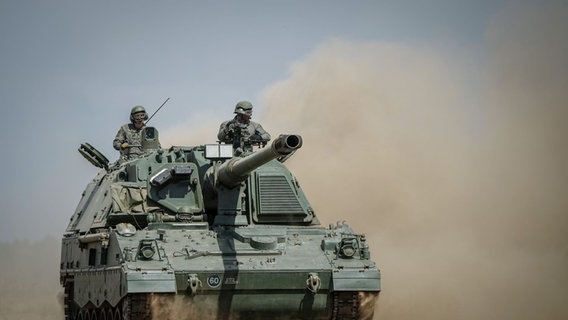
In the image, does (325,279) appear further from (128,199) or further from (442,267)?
(442,267)

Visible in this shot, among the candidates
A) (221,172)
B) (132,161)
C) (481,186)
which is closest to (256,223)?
(221,172)

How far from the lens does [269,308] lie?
1006 inches

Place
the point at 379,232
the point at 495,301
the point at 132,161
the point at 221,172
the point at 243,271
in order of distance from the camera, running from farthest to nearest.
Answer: the point at 379,232 → the point at 495,301 → the point at 132,161 → the point at 221,172 → the point at 243,271

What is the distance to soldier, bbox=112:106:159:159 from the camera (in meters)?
31.7

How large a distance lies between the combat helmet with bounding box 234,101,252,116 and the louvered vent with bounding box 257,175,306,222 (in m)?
2.08

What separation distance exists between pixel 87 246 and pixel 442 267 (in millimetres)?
8742

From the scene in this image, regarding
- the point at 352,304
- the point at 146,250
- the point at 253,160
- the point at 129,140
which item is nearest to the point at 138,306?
the point at 146,250

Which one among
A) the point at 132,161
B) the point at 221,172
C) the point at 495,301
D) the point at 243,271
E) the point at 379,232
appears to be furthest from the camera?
the point at 379,232

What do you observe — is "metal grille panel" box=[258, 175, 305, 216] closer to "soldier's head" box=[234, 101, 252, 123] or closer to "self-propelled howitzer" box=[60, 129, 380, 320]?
"self-propelled howitzer" box=[60, 129, 380, 320]

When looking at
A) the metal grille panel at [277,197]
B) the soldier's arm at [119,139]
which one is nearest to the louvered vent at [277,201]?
the metal grille panel at [277,197]

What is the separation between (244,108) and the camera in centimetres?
2988

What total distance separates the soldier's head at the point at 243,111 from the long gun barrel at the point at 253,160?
265 cm

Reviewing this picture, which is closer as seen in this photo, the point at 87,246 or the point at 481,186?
the point at 87,246

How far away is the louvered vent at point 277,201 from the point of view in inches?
1091
